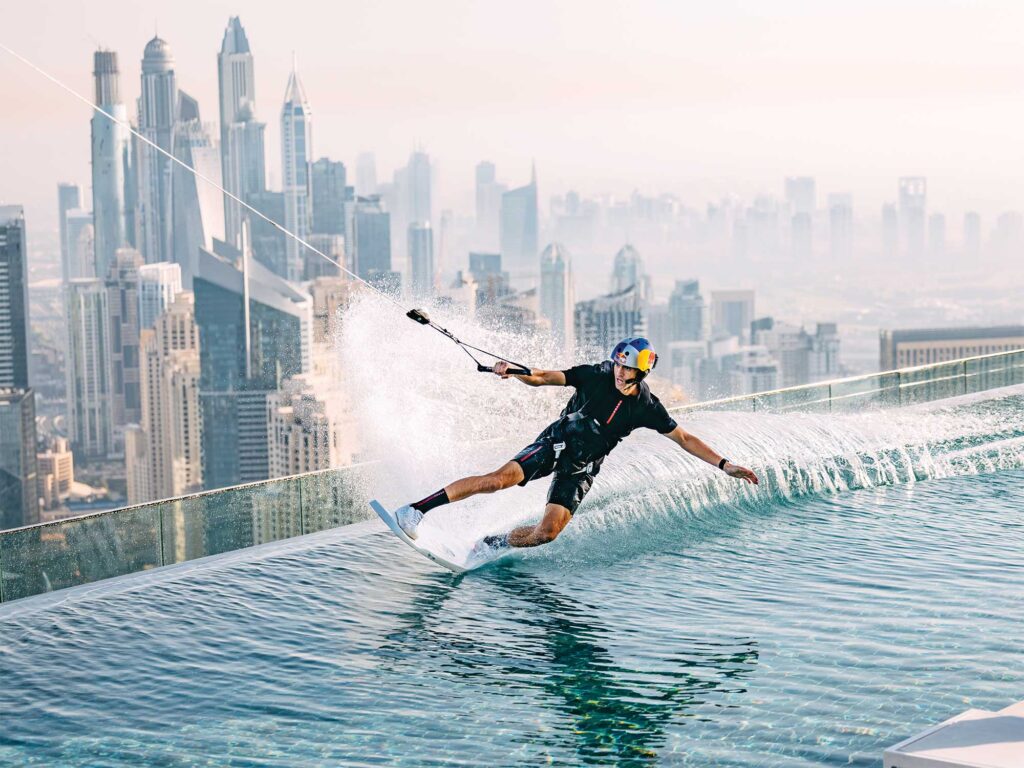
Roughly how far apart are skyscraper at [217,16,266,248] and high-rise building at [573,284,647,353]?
40865mm

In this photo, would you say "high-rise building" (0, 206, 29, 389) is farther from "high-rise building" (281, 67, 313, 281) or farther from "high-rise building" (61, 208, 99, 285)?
"high-rise building" (281, 67, 313, 281)

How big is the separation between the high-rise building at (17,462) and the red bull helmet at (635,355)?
12630 centimetres

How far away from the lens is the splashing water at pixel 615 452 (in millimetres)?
11438

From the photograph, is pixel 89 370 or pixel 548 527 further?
pixel 89 370

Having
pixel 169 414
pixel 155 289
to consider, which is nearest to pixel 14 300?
pixel 155 289

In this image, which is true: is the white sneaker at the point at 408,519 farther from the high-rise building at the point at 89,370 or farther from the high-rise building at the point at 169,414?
the high-rise building at the point at 89,370

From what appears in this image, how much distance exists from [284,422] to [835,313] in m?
74.3

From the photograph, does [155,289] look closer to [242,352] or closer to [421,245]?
[242,352]

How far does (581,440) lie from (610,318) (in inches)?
6173

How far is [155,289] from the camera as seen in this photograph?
156 metres

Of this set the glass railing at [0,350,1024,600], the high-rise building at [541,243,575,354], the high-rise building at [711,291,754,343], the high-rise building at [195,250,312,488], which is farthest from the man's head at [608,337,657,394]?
the high-rise building at [711,291,754,343]

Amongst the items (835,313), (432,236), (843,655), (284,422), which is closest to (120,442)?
(284,422)

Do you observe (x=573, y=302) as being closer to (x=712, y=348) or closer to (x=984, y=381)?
(x=712, y=348)

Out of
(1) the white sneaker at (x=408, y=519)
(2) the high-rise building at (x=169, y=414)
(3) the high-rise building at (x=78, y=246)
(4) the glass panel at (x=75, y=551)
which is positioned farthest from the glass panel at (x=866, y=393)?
(3) the high-rise building at (x=78, y=246)
